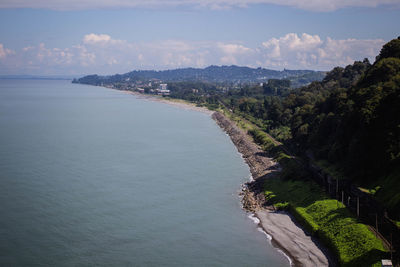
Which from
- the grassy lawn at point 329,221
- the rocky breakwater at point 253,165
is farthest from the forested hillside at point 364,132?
the rocky breakwater at point 253,165

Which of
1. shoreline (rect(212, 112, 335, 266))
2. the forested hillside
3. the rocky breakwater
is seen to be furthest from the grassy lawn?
the forested hillside

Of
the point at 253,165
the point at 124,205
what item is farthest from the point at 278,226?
the point at 253,165

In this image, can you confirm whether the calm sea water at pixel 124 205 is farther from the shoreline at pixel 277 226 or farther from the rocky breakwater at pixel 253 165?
the rocky breakwater at pixel 253 165

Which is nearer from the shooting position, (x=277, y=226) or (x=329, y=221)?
(x=329, y=221)

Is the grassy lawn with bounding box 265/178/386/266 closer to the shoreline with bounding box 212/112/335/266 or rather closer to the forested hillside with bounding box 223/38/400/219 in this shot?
the shoreline with bounding box 212/112/335/266

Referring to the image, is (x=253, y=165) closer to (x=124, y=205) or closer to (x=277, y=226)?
(x=124, y=205)

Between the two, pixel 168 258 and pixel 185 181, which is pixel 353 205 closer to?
pixel 168 258
